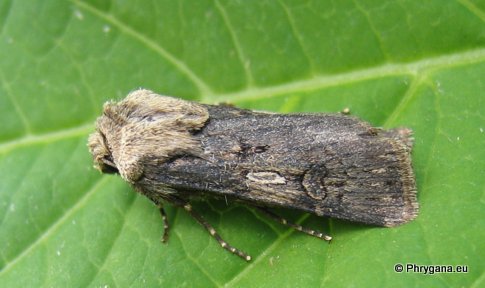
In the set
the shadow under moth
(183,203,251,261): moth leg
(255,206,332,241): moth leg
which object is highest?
the shadow under moth

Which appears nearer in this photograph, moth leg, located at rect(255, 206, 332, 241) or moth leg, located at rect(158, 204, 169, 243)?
moth leg, located at rect(255, 206, 332, 241)

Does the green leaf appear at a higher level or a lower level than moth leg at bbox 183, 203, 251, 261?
higher

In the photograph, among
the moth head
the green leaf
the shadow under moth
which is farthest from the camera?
the moth head

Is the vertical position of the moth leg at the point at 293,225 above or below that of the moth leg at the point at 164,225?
above

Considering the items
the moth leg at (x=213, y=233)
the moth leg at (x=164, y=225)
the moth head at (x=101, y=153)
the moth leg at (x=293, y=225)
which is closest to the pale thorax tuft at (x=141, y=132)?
the moth head at (x=101, y=153)

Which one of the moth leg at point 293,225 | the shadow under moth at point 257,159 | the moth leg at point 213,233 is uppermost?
the shadow under moth at point 257,159

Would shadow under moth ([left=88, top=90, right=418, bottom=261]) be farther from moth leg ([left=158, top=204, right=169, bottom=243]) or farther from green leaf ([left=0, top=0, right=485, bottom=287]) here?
green leaf ([left=0, top=0, right=485, bottom=287])

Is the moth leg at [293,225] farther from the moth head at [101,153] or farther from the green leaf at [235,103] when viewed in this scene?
the moth head at [101,153]

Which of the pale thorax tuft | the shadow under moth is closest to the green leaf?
the shadow under moth

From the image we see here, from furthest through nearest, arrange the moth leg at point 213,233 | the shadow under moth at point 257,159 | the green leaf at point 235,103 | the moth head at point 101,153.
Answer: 1. the moth head at point 101,153
2. the moth leg at point 213,233
3. the shadow under moth at point 257,159
4. the green leaf at point 235,103

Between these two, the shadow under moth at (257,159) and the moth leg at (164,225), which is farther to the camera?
the moth leg at (164,225)
